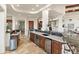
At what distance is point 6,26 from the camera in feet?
12.2

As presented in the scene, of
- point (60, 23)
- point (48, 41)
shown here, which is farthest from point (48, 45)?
point (60, 23)

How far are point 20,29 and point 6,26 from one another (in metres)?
0.42

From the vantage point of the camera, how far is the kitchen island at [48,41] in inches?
146

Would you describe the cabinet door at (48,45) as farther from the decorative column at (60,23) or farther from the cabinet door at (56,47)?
the decorative column at (60,23)

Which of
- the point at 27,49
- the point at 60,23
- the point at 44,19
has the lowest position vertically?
the point at 27,49

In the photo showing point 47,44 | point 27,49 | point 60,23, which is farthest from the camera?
point 47,44

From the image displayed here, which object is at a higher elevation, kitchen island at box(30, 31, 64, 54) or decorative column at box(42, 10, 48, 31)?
decorative column at box(42, 10, 48, 31)

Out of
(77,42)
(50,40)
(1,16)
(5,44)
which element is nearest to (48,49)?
(50,40)

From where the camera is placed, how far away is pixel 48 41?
3922 mm

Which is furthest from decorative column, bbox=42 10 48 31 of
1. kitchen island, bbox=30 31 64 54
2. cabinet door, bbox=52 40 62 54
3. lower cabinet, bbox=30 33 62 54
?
cabinet door, bbox=52 40 62 54

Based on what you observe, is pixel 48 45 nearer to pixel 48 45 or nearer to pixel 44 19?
pixel 48 45

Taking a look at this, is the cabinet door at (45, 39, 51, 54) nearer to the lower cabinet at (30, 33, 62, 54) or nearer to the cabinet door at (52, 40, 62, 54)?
the lower cabinet at (30, 33, 62, 54)

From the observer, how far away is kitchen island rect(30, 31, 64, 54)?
12.2 ft
